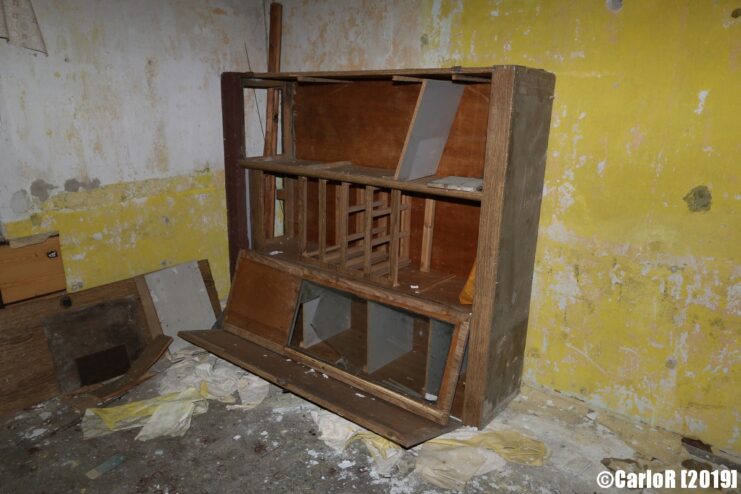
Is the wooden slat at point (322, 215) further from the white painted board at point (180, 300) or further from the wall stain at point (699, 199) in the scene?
the wall stain at point (699, 199)

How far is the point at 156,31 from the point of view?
8.91 ft

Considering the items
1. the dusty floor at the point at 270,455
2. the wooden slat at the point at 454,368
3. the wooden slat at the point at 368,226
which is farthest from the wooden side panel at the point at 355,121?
the dusty floor at the point at 270,455

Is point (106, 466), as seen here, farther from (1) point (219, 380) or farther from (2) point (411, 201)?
(2) point (411, 201)

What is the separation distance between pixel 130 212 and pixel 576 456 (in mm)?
2582

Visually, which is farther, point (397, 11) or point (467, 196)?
point (397, 11)

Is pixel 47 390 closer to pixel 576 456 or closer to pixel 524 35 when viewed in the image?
pixel 576 456

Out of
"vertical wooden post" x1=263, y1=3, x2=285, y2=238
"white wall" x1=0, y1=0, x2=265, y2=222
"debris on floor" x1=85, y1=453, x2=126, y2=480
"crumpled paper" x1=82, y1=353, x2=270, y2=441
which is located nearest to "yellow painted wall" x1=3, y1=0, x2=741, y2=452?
"white wall" x1=0, y1=0, x2=265, y2=222

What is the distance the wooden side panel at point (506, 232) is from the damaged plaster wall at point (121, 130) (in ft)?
6.14

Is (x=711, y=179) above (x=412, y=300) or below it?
above

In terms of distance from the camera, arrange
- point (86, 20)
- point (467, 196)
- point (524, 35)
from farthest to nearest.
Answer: point (86, 20) → point (524, 35) → point (467, 196)

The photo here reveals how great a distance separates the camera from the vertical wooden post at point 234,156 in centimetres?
290

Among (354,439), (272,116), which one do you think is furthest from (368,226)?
(272,116)

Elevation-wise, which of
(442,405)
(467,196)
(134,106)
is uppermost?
(134,106)

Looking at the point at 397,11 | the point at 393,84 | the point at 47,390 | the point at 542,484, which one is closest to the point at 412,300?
the point at 542,484
